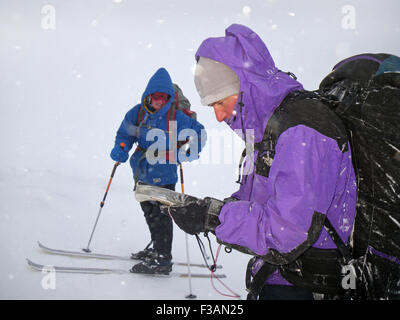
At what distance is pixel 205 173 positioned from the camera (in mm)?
11672

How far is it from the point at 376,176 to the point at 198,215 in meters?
0.85

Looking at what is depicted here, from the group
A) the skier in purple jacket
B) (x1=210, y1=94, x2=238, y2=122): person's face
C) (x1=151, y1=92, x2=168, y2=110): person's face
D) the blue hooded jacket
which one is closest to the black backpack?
the skier in purple jacket

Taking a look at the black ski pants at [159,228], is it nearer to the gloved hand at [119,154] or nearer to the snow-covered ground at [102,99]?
the snow-covered ground at [102,99]

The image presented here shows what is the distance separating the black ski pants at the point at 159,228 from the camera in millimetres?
4934

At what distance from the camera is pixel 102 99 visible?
57.9ft

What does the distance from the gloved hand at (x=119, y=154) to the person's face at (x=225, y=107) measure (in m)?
3.39

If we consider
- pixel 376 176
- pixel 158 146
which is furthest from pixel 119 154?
pixel 376 176

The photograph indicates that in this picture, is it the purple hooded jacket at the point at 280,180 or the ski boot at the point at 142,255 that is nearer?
the purple hooded jacket at the point at 280,180

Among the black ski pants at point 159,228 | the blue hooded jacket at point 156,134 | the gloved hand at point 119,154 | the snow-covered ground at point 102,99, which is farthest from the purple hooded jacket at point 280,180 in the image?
the gloved hand at point 119,154

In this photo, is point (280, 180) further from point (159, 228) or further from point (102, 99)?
point (102, 99)

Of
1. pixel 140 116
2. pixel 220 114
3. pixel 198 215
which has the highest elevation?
pixel 140 116
